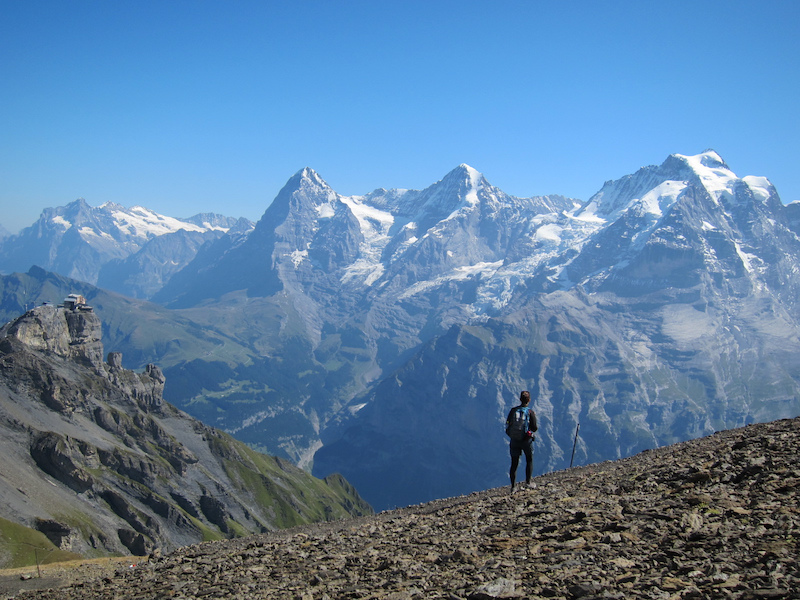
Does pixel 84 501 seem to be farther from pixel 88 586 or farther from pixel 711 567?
pixel 711 567

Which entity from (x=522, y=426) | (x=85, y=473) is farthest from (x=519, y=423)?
(x=85, y=473)

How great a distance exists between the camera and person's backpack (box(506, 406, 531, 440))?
2606cm

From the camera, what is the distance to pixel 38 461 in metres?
134

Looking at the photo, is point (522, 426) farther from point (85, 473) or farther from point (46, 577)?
point (85, 473)

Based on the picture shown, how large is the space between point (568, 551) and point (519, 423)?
404 inches

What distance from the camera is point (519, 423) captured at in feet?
85.9

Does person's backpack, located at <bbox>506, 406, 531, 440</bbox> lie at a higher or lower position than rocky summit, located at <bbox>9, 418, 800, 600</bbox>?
higher

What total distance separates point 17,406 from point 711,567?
17440cm

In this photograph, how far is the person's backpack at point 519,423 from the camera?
85.5ft

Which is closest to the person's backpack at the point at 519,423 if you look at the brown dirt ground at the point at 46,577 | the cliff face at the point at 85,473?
the brown dirt ground at the point at 46,577

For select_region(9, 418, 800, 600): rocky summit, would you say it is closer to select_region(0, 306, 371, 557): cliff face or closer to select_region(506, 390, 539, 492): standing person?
select_region(506, 390, 539, 492): standing person

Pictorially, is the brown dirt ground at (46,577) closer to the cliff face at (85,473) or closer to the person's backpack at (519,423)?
the person's backpack at (519,423)

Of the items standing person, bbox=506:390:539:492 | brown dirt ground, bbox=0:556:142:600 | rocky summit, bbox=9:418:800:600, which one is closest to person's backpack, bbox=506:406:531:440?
standing person, bbox=506:390:539:492

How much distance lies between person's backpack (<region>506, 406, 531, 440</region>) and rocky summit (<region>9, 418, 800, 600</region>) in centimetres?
273
